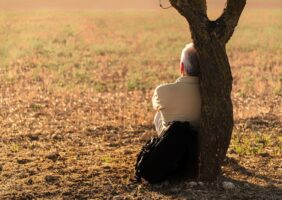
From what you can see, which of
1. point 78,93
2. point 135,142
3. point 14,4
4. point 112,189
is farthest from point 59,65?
point 14,4

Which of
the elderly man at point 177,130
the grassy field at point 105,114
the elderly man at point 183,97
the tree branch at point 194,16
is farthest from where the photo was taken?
the grassy field at point 105,114

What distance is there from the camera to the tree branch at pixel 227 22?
6852mm

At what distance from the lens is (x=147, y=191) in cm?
695

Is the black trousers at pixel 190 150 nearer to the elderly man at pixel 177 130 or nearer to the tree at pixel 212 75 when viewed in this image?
the elderly man at pixel 177 130

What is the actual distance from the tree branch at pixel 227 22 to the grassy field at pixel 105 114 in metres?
1.75

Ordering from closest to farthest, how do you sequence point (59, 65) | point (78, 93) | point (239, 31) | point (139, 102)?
point (139, 102) < point (78, 93) < point (59, 65) < point (239, 31)

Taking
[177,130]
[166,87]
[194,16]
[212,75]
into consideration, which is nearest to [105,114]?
[166,87]

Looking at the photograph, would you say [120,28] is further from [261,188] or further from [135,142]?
[261,188]

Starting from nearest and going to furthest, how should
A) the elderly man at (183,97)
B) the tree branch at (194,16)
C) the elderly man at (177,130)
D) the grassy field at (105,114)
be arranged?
the tree branch at (194,16)
the elderly man at (177,130)
the elderly man at (183,97)
the grassy field at (105,114)

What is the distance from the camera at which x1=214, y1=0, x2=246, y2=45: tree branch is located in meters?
→ 6.85

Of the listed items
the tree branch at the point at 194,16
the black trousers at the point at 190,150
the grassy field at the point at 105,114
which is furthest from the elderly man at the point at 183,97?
the grassy field at the point at 105,114

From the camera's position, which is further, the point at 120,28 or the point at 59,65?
the point at 120,28

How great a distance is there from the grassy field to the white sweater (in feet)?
2.69

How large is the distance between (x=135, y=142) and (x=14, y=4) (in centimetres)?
4869
